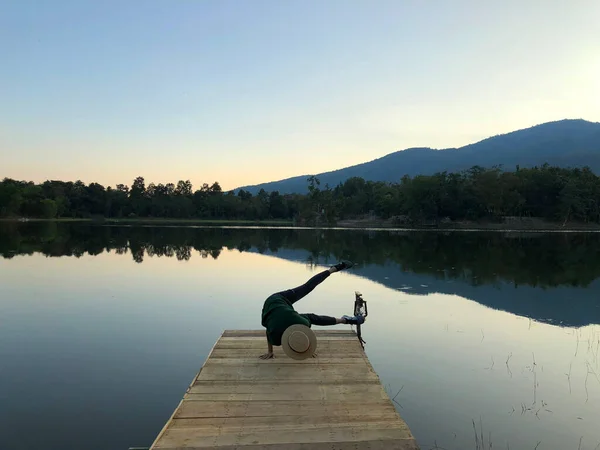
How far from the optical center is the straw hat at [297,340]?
6.56 m

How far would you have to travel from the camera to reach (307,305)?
589 inches

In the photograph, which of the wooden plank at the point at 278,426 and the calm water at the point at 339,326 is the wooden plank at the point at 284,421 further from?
the calm water at the point at 339,326

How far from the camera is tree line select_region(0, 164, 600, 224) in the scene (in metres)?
87.3

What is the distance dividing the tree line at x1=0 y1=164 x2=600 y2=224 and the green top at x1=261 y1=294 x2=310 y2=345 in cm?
8901

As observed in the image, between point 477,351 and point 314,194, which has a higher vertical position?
point 314,194

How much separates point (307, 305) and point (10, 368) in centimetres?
874

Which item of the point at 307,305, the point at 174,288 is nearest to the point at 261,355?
the point at 307,305

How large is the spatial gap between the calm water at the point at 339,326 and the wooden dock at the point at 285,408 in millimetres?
1156

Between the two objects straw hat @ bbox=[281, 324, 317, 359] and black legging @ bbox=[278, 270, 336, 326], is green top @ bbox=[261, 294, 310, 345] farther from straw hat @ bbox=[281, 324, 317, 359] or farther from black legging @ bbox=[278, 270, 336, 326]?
black legging @ bbox=[278, 270, 336, 326]

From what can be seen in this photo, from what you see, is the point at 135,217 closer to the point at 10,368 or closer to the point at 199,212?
the point at 199,212

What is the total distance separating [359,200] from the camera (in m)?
113

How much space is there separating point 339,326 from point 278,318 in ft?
16.8

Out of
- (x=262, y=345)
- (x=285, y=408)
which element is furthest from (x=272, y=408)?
(x=262, y=345)

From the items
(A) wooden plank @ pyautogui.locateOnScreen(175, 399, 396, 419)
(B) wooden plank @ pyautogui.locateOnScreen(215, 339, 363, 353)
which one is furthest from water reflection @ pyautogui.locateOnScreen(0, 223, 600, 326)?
(A) wooden plank @ pyautogui.locateOnScreen(175, 399, 396, 419)
